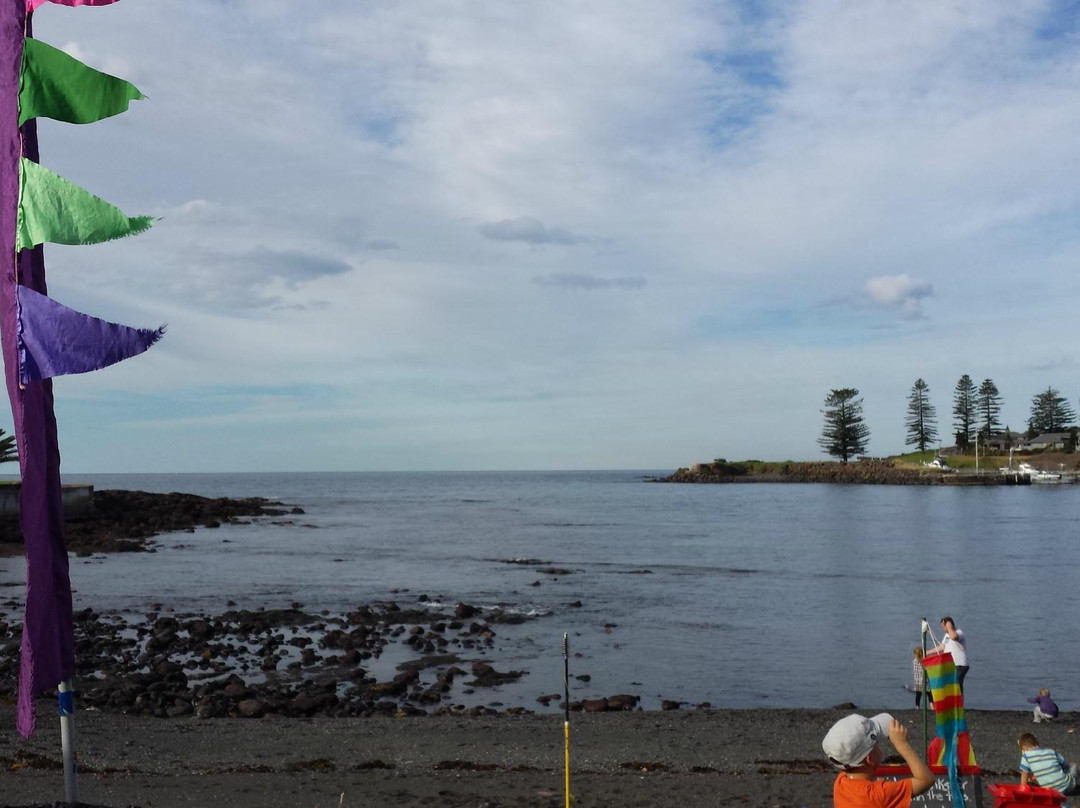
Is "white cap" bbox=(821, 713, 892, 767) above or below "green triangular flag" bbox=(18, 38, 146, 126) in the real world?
below

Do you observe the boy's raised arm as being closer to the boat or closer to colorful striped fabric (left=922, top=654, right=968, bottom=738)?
colorful striped fabric (left=922, top=654, right=968, bottom=738)

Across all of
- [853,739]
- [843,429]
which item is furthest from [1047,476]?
[853,739]

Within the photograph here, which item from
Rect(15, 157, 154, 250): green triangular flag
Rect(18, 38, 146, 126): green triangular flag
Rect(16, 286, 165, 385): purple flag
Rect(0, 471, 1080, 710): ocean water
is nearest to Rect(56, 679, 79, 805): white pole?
Rect(16, 286, 165, 385): purple flag

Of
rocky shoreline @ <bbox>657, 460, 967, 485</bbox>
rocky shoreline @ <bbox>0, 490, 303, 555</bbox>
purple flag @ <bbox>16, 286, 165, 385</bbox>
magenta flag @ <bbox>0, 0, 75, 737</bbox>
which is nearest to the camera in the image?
purple flag @ <bbox>16, 286, 165, 385</bbox>

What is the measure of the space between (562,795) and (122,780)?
5.28 metres

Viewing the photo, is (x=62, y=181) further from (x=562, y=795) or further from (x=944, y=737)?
(x=562, y=795)

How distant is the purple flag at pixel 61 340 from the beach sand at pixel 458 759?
15.2 feet

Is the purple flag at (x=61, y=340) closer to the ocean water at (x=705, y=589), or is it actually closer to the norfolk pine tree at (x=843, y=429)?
the ocean water at (x=705, y=589)

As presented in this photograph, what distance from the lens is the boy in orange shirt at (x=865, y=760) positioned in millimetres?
4629

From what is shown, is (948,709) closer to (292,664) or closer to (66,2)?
(66,2)

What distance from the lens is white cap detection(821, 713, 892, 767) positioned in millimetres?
4613

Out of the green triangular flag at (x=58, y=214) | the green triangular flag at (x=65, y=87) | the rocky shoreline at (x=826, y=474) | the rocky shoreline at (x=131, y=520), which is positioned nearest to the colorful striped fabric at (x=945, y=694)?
the green triangular flag at (x=58, y=214)

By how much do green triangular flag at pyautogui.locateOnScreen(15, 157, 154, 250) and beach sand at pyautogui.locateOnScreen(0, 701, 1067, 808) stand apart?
17.6ft

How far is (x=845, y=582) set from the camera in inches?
1523
